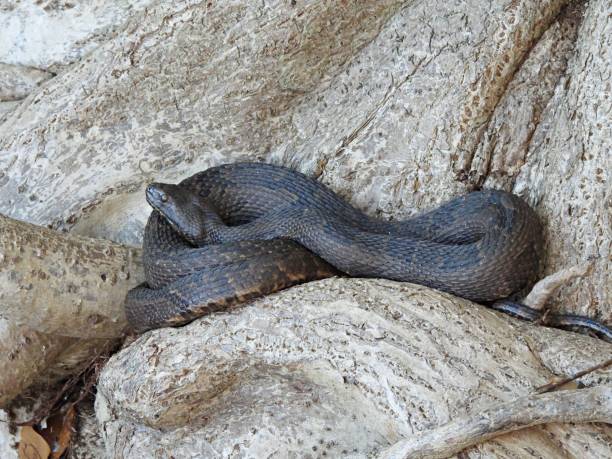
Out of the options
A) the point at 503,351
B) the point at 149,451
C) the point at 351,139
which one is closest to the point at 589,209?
the point at 503,351

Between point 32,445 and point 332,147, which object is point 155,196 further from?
point 32,445

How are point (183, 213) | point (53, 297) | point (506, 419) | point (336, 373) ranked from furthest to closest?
point (183, 213)
point (53, 297)
point (336, 373)
point (506, 419)

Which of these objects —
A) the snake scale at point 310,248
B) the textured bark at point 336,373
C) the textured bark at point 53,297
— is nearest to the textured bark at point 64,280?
the textured bark at point 53,297

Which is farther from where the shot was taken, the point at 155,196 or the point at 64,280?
the point at 155,196

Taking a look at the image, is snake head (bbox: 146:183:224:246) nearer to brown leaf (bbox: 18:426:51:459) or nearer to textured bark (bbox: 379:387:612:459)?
brown leaf (bbox: 18:426:51:459)

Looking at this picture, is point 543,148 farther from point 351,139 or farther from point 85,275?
point 85,275

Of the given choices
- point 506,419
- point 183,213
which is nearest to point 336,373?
point 506,419
